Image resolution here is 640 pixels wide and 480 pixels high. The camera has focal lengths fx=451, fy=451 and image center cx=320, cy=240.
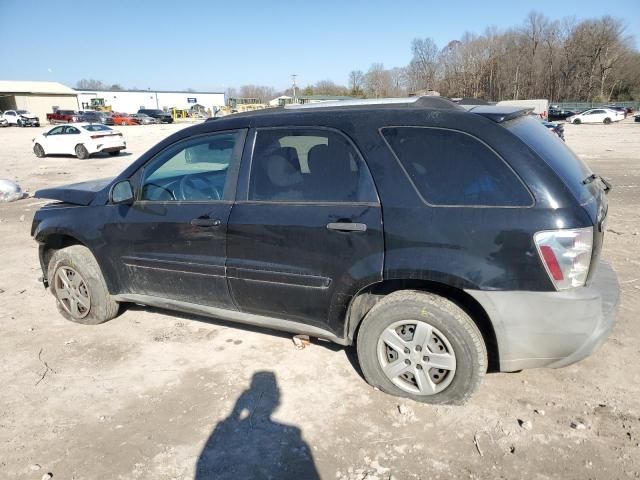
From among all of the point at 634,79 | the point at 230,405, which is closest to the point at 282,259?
→ the point at 230,405

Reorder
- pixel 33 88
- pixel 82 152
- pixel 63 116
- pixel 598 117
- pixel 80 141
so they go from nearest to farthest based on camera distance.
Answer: pixel 80 141, pixel 82 152, pixel 598 117, pixel 63 116, pixel 33 88

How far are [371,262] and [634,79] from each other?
82.6 metres

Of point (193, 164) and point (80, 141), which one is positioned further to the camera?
point (80, 141)

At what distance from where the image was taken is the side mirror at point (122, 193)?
3.58 m

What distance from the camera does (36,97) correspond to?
219ft

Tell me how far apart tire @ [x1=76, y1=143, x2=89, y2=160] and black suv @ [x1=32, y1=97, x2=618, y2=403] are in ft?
58.5

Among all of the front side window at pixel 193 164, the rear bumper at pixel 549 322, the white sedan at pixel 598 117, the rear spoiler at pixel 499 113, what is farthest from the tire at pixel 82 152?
the white sedan at pixel 598 117

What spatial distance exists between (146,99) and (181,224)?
9863 centimetres

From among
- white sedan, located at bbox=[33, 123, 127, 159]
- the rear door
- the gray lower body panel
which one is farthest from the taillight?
white sedan, located at bbox=[33, 123, 127, 159]

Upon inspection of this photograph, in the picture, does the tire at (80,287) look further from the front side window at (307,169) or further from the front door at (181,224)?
the front side window at (307,169)

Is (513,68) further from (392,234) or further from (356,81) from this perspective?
(392,234)

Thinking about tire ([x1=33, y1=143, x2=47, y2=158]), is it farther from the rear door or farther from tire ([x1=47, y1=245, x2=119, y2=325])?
the rear door

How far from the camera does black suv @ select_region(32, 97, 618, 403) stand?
8.14 feet

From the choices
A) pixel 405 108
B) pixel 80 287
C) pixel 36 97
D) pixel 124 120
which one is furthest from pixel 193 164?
pixel 36 97
